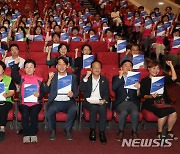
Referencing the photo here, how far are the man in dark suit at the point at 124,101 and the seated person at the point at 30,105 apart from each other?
1.00 metres

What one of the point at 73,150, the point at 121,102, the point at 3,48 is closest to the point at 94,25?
the point at 3,48

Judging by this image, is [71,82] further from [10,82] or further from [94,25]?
[94,25]

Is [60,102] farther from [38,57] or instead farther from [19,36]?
[19,36]

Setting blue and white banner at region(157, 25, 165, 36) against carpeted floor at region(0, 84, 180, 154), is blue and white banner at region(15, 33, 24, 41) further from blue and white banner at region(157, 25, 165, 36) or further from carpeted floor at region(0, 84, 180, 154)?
blue and white banner at region(157, 25, 165, 36)

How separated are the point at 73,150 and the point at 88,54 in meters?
2.13

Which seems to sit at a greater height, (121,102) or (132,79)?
(132,79)

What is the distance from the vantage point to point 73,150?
438 centimetres

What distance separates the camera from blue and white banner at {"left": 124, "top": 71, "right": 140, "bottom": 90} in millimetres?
4734

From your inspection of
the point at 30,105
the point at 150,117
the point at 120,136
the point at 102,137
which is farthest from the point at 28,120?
the point at 150,117

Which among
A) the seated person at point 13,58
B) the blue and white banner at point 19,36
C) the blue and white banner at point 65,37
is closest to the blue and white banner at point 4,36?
the blue and white banner at point 19,36

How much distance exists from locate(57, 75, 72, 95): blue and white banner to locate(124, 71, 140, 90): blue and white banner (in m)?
0.74

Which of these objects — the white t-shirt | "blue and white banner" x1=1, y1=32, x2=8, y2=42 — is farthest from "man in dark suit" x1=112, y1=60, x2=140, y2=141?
"blue and white banner" x1=1, y1=32, x2=8, y2=42

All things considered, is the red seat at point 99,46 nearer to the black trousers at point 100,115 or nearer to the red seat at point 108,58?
the red seat at point 108,58

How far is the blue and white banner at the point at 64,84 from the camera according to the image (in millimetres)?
4645
